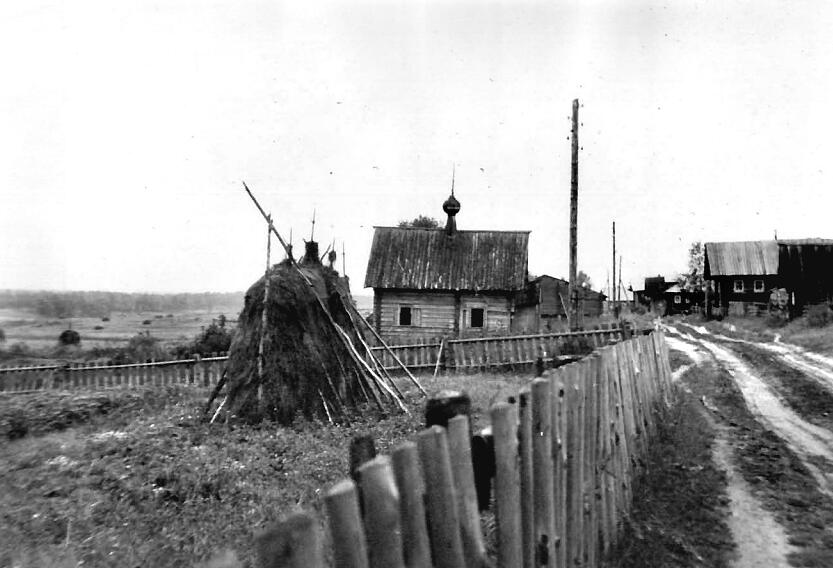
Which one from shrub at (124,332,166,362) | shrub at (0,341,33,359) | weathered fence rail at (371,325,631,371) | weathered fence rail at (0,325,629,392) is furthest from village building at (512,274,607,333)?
shrub at (0,341,33,359)

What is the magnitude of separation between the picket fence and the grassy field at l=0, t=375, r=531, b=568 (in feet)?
7.34

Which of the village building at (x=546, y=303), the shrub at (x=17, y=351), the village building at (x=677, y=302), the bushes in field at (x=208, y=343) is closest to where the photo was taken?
the shrub at (x=17, y=351)

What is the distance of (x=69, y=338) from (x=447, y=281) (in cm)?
1676

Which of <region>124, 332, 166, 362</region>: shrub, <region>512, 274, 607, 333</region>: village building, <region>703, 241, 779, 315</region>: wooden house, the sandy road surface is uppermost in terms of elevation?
<region>703, 241, 779, 315</region>: wooden house

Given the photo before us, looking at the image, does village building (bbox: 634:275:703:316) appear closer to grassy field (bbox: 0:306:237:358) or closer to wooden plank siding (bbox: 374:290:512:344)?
wooden plank siding (bbox: 374:290:512:344)

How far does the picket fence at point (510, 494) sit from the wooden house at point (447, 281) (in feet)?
71.4

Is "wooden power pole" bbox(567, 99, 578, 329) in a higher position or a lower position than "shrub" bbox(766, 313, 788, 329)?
higher

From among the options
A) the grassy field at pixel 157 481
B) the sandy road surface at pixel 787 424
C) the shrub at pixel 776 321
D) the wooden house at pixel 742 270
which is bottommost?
the grassy field at pixel 157 481

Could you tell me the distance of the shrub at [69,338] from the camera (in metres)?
25.4

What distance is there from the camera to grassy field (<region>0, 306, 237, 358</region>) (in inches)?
905

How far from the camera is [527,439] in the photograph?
286 centimetres

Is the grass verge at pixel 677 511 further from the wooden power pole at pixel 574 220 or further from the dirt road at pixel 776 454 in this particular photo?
the wooden power pole at pixel 574 220

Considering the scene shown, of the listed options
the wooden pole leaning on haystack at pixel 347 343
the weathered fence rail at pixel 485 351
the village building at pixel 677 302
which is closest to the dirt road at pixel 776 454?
the weathered fence rail at pixel 485 351

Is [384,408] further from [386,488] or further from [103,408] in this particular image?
[386,488]
